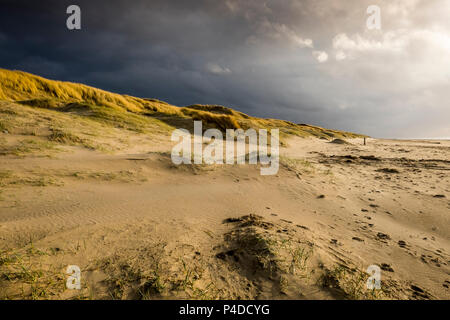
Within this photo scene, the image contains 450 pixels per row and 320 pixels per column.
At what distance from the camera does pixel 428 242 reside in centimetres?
377

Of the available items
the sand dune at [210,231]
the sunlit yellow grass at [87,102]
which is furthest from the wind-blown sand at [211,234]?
the sunlit yellow grass at [87,102]

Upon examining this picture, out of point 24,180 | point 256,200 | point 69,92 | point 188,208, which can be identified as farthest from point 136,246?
point 69,92

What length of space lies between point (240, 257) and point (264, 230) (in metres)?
0.81

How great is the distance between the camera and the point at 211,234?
3500 mm

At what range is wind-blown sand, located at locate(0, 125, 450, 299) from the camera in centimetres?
229

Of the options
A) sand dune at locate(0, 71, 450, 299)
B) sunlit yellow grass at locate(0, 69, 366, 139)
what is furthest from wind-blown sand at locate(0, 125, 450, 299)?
sunlit yellow grass at locate(0, 69, 366, 139)

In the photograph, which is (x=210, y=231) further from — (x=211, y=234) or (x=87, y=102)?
(x=87, y=102)

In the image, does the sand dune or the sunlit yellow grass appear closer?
the sand dune

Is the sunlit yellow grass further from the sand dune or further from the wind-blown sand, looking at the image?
the wind-blown sand

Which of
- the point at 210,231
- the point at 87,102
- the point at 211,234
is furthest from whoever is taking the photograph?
the point at 87,102

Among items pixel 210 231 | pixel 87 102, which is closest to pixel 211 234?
pixel 210 231

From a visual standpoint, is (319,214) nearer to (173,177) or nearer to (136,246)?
(136,246)

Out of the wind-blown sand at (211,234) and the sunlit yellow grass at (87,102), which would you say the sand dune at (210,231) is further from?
the sunlit yellow grass at (87,102)
